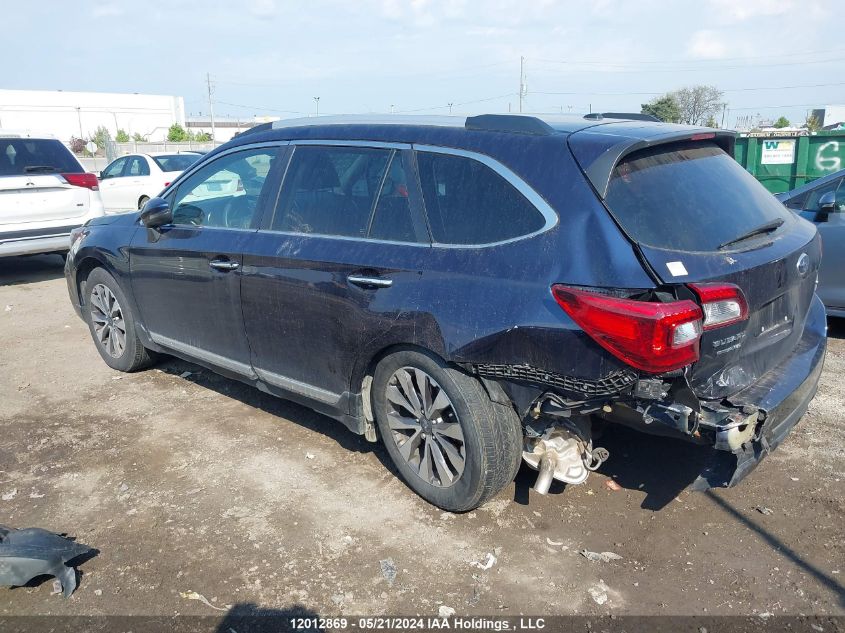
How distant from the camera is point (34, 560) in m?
3.00

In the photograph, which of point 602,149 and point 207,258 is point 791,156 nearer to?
point 602,149

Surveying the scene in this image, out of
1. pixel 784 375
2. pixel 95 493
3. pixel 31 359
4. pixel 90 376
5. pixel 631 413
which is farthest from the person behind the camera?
pixel 31 359

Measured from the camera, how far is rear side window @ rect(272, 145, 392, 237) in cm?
365

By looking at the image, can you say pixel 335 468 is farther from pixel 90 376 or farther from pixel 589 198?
pixel 90 376

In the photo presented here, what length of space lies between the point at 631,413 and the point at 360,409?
143 centimetres

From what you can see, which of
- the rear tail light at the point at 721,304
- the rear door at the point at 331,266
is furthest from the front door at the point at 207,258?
the rear tail light at the point at 721,304

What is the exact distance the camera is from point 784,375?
327 centimetres

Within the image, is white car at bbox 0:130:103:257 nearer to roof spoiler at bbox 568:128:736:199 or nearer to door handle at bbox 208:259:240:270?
door handle at bbox 208:259:240:270

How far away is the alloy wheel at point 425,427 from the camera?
337 cm

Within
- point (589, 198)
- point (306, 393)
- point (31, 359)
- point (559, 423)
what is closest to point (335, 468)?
point (306, 393)

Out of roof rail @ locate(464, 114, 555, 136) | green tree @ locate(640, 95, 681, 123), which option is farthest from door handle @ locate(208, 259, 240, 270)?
green tree @ locate(640, 95, 681, 123)

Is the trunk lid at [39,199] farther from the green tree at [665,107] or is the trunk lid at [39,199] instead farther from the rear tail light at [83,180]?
the green tree at [665,107]

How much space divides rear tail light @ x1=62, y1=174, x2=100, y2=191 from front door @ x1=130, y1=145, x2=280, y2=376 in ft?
16.6

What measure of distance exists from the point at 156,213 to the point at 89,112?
8532 centimetres
